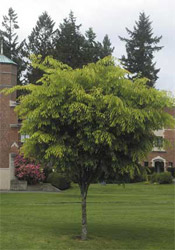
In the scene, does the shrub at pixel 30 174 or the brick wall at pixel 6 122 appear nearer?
the shrub at pixel 30 174

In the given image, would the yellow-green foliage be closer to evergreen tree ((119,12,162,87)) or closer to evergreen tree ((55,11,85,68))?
evergreen tree ((55,11,85,68))

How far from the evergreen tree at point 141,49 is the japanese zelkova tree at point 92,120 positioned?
60.9 m

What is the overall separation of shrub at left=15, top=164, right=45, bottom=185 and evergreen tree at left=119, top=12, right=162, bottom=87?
36.1m

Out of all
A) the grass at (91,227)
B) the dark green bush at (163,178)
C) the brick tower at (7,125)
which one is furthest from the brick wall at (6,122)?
the grass at (91,227)

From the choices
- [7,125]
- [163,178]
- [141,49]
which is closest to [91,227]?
[7,125]

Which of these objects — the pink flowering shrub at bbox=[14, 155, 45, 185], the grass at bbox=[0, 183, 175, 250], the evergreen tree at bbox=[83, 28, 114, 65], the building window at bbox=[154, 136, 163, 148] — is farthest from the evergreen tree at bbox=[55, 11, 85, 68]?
the building window at bbox=[154, 136, 163, 148]

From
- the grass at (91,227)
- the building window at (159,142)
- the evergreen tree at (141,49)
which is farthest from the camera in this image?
the evergreen tree at (141,49)

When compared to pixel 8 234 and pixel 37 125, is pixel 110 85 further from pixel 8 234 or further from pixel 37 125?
pixel 8 234

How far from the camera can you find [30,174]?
43.7 metres

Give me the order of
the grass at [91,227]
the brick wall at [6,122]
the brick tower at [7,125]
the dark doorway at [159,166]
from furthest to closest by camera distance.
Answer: the dark doorway at [159,166] < the brick wall at [6,122] < the brick tower at [7,125] < the grass at [91,227]

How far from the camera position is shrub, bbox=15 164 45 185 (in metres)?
43.7

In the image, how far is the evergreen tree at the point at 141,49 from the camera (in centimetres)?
7731

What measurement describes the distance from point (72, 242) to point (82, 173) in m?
2.11

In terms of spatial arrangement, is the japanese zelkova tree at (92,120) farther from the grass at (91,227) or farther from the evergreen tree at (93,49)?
the evergreen tree at (93,49)
